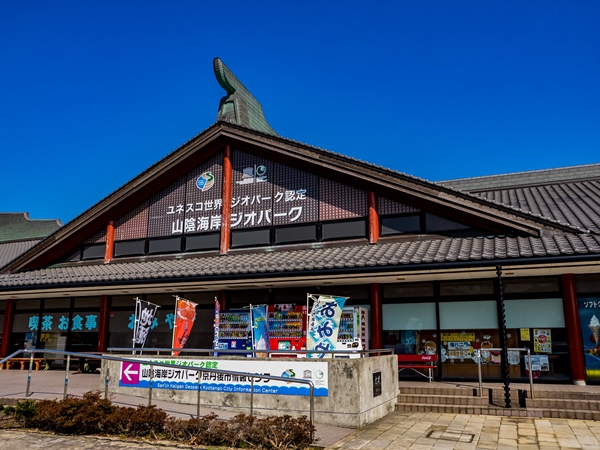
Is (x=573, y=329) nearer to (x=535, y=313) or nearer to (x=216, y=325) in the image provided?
(x=535, y=313)

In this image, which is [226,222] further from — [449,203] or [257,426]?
[257,426]

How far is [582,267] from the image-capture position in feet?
38.7

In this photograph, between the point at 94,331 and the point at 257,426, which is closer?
the point at 257,426

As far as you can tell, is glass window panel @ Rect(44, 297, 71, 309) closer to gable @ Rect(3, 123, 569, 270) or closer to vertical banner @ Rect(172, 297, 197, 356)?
gable @ Rect(3, 123, 569, 270)

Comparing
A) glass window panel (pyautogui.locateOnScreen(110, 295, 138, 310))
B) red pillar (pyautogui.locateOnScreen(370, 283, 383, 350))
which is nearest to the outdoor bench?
red pillar (pyautogui.locateOnScreen(370, 283, 383, 350))

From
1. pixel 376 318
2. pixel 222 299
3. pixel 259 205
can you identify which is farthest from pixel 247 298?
pixel 376 318

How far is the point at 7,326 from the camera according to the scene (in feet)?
62.2

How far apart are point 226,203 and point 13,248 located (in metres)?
16.1

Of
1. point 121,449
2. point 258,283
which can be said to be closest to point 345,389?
point 121,449

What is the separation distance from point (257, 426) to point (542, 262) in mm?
6926

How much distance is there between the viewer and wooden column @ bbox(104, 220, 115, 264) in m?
18.1

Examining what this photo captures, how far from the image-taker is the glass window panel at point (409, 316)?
1362cm

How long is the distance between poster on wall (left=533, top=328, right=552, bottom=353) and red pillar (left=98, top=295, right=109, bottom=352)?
13167 millimetres

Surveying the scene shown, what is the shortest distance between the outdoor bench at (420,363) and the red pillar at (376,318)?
0.82 meters
